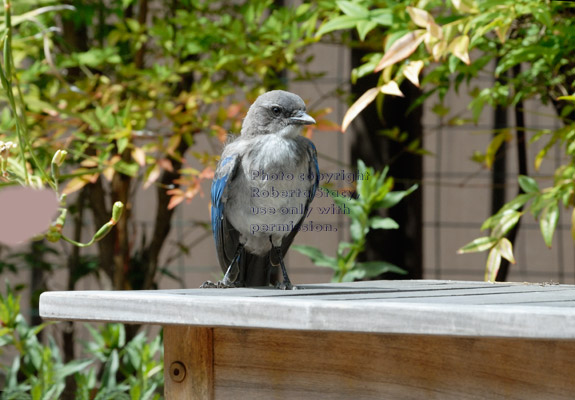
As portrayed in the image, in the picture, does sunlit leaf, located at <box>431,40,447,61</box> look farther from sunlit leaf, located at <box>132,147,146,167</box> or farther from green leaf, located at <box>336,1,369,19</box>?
sunlit leaf, located at <box>132,147,146,167</box>

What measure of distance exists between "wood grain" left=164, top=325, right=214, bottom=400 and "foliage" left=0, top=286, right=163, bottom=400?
1220mm

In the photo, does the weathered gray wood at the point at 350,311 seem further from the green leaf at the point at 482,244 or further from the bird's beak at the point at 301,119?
the green leaf at the point at 482,244

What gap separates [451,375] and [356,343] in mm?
194

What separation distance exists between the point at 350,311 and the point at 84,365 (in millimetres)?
2013

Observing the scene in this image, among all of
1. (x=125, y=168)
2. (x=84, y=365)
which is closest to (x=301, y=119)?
(x=125, y=168)

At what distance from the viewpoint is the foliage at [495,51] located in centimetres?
217

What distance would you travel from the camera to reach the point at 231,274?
7.49ft

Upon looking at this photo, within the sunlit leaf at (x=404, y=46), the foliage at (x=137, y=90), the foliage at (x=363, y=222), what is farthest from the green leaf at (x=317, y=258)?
the sunlit leaf at (x=404, y=46)

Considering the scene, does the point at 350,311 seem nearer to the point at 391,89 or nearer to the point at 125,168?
the point at 391,89

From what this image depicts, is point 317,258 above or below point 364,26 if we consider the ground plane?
below

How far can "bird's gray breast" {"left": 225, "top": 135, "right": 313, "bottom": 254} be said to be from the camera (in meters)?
2.08

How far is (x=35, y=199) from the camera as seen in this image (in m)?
1.90

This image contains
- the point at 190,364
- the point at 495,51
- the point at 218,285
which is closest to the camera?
the point at 190,364

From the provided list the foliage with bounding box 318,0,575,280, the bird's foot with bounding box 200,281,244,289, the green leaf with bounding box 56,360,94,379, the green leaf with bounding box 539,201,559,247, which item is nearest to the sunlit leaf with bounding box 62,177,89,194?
the green leaf with bounding box 56,360,94,379
